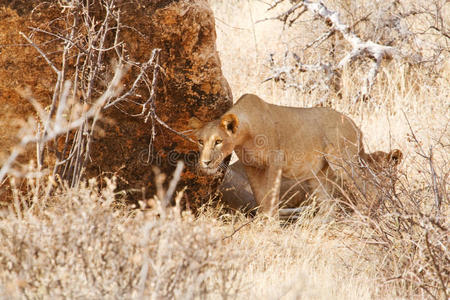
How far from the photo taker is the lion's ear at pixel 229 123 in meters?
4.77

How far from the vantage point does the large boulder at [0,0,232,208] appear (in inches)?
193

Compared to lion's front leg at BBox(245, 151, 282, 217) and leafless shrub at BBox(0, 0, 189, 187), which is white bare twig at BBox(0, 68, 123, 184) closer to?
leafless shrub at BBox(0, 0, 189, 187)

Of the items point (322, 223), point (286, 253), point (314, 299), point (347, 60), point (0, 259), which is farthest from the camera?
point (347, 60)

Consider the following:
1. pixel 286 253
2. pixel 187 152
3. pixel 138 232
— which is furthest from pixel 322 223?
pixel 138 232

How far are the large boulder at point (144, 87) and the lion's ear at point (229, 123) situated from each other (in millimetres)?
536

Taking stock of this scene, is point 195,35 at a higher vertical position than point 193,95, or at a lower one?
higher

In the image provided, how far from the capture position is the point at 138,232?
9.01ft

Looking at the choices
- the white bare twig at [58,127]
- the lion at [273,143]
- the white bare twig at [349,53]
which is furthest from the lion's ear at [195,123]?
the white bare twig at [349,53]

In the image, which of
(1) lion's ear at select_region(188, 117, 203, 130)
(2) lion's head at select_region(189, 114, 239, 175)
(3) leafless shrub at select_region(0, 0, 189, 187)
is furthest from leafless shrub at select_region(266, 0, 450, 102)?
(3) leafless shrub at select_region(0, 0, 189, 187)

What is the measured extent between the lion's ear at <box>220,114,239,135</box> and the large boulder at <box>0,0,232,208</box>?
54cm

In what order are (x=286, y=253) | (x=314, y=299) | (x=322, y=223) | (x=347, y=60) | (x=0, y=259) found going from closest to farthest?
(x=0, y=259)
(x=314, y=299)
(x=286, y=253)
(x=322, y=223)
(x=347, y=60)

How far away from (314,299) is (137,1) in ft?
9.11

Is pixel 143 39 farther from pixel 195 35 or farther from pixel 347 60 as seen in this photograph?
pixel 347 60

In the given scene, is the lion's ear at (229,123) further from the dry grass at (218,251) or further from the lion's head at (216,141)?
the dry grass at (218,251)
